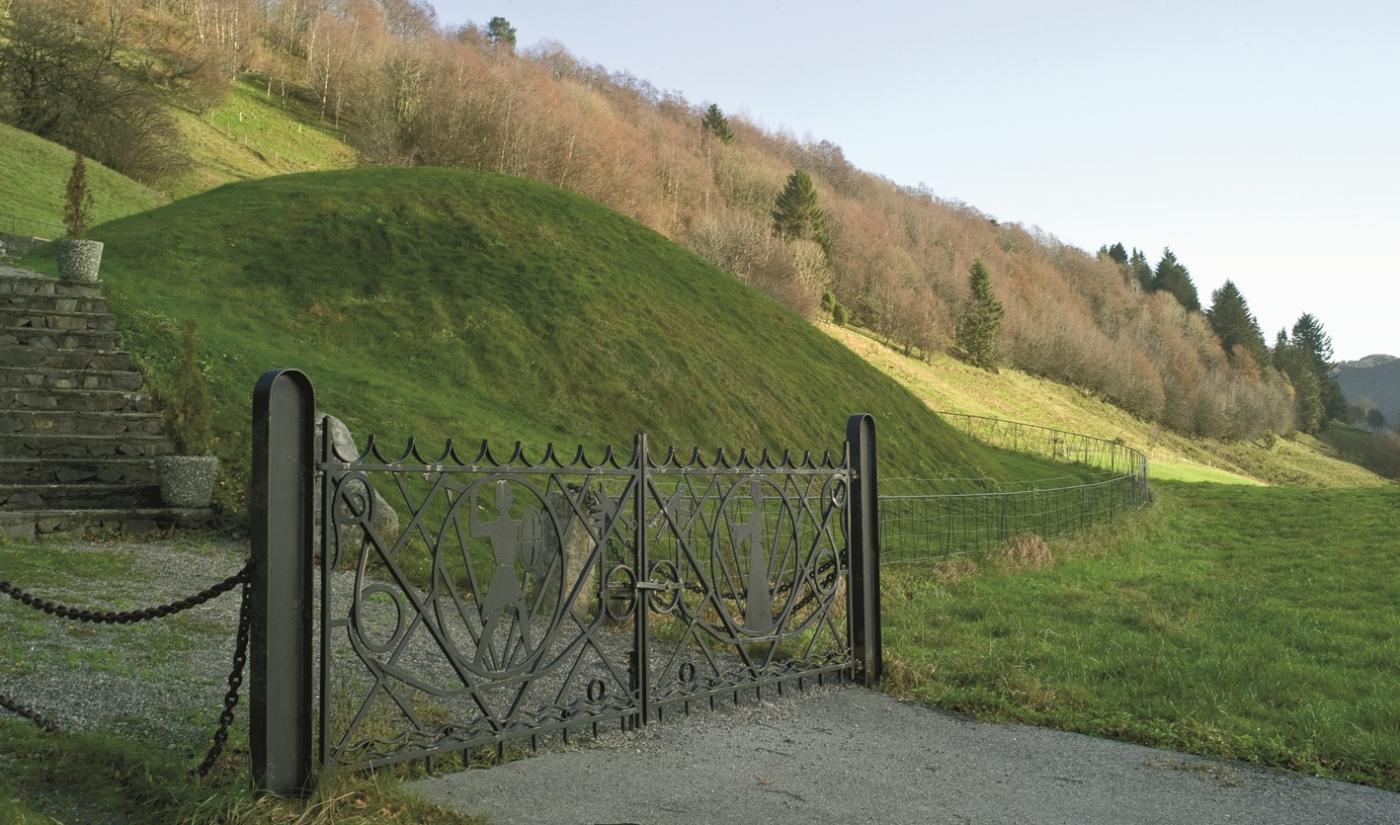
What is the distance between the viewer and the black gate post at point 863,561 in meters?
8.02

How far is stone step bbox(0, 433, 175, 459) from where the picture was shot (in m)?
12.8

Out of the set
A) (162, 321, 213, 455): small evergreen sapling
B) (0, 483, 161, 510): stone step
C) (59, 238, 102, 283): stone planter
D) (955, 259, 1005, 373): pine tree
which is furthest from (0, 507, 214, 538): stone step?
(955, 259, 1005, 373): pine tree

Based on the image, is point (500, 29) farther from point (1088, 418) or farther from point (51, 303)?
point (51, 303)

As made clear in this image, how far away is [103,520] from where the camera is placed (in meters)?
12.1

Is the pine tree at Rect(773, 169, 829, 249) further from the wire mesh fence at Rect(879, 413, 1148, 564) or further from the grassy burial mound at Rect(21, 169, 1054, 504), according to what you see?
the grassy burial mound at Rect(21, 169, 1054, 504)

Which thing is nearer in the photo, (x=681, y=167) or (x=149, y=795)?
(x=149, y=795)

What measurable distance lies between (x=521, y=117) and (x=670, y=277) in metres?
35.6

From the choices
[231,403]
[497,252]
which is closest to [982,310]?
[497,252]

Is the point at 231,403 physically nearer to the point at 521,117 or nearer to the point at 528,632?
the point at 528,632

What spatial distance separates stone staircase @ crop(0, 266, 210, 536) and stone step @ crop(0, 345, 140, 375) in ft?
0.04

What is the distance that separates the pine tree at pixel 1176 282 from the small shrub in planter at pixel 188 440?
133 meters

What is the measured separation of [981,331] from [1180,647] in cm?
7301

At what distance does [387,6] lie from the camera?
4114 inches

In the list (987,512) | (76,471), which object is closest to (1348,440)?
(987,512)
